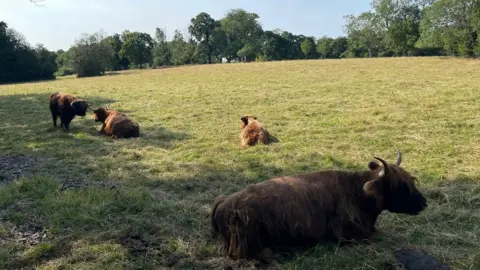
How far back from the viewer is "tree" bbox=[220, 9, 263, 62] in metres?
98.0

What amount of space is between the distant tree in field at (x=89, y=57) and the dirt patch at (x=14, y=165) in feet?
190

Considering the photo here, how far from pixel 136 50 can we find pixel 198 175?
84369 millimetres

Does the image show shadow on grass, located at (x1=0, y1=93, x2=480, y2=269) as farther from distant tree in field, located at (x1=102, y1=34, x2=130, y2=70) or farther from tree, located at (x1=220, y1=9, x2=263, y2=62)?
tree, located at (x1=220, y1=9, x2=263, y2=62)

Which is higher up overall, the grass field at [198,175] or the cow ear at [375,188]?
the cow ear at [375,188]

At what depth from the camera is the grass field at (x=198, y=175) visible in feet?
15.5

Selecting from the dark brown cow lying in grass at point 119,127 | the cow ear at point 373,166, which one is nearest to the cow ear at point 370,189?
the cow ear at point 373,166

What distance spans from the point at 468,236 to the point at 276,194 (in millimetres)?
2396

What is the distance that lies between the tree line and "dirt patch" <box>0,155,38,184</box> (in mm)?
44747

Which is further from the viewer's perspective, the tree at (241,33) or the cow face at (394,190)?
the tree at (241,33)

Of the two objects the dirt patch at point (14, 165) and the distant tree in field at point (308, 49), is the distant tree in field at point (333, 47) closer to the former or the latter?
the distant tree in field at point (308, 49)

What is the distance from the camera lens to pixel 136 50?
87375 mm

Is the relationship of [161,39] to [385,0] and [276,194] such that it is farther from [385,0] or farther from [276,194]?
[276,194]

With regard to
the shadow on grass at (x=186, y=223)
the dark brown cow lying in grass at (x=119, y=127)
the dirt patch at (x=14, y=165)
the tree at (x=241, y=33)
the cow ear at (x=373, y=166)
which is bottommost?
the shadow on grass at (x=186, y=223)

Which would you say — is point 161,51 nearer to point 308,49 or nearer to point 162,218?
point 308,49
